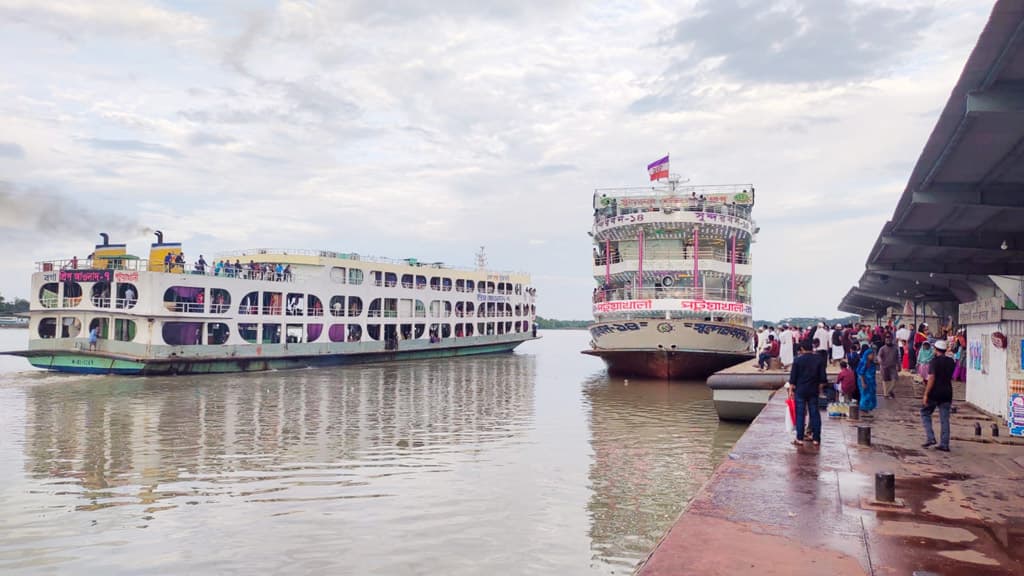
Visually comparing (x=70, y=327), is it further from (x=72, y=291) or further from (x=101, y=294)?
(x=101, y=294)

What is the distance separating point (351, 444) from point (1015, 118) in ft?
44.7

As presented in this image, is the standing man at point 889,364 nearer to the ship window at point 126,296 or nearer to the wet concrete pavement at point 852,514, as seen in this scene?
the wet concrete pavement at point 852,514

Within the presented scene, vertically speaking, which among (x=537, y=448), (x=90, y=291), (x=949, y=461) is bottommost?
(x=537, y=448)

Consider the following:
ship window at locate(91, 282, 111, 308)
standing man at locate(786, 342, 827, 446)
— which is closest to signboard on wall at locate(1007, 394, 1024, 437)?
standing man at locate(786, 342, 827, 446)

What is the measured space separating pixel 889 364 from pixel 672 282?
2086 cm

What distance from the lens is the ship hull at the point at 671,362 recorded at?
3262cm

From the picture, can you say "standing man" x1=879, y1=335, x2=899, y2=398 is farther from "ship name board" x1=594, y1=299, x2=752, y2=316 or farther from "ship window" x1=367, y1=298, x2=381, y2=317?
"ship window" x1=367, y1=298, x2=381, y2=317

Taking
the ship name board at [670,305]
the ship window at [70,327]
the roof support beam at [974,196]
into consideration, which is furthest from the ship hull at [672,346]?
the ship window at [70,327]

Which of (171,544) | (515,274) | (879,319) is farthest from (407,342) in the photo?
(879,319)

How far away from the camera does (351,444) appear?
53.9ft

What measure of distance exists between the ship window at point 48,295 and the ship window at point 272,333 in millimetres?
10207

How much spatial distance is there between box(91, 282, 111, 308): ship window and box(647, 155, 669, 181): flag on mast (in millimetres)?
28293

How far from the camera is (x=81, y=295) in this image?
116 ft

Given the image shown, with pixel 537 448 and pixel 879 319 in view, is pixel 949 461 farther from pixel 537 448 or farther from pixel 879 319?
pixel 879 319
